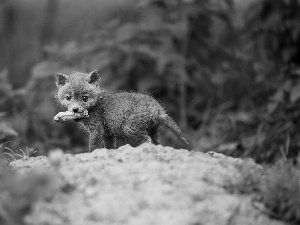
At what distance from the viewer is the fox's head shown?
6176 millimetres

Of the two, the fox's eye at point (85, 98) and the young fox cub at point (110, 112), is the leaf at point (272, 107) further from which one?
the fox's eye at point (85, 98)

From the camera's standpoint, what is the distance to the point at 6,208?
396cm

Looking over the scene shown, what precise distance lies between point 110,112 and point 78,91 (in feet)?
1.56

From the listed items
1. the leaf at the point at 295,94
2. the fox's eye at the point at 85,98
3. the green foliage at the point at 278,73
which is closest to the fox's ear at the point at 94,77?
the fox's eye at the point at 85,98

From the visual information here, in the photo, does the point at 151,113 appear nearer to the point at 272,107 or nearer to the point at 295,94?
the point at 295,94

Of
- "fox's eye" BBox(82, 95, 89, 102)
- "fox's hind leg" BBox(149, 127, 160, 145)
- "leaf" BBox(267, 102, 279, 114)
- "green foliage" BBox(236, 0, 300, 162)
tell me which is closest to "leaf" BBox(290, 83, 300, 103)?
"green foliage" BBox(236, 0, 300, 162)

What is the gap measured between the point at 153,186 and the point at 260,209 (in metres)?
0.98

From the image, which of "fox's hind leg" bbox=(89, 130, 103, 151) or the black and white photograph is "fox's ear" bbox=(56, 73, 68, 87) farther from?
"fox's hind leg" bbox=(89, 130, 103, 151)

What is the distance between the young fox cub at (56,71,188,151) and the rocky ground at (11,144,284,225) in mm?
802

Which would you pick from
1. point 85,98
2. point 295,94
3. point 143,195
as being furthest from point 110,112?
point 295,94

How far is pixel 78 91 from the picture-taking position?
619 cm

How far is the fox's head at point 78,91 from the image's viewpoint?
6.18m

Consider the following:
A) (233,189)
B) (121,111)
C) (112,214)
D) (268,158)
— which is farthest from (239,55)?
(112,214)

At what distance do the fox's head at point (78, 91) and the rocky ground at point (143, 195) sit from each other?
3.70 feet
